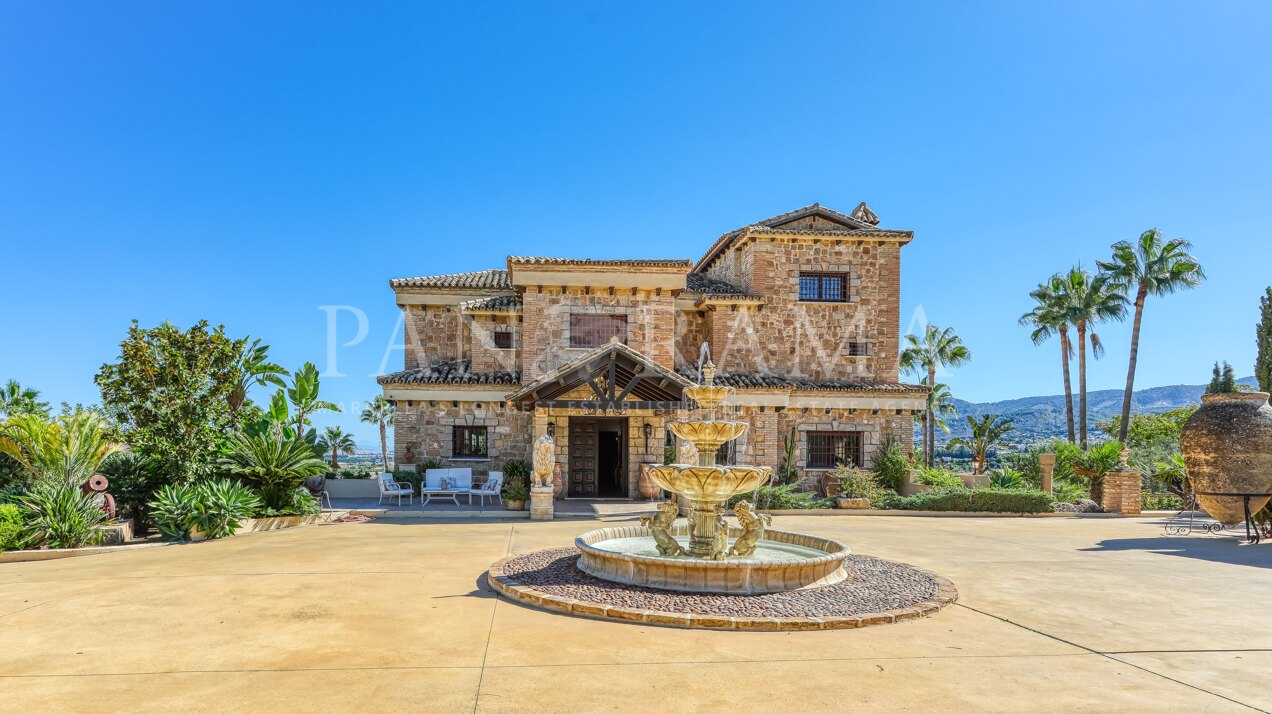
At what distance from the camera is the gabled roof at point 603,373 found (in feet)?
56.9

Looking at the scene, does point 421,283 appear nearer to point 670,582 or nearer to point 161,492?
point 161,492

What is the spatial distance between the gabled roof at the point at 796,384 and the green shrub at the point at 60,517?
50.8 feet

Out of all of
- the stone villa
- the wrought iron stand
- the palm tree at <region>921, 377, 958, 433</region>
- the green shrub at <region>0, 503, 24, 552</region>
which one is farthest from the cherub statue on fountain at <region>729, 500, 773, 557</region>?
the palm tree at <region>921, 377, 958, 433</region>

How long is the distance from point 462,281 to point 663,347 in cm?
775

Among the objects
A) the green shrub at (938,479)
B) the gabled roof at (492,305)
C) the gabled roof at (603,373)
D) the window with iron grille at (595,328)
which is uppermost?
the gabled roof at (492,305)

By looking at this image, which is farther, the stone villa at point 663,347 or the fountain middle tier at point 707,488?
the stone villa at point 663,347

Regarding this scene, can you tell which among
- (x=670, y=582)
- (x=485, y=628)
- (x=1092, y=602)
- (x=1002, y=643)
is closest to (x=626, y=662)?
(x=485, y=628)

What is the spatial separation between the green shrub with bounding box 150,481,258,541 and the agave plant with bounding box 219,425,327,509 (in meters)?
1.00

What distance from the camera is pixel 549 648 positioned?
230 inches

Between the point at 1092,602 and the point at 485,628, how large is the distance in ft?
21.4

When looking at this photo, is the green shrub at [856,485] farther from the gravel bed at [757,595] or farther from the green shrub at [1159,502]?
the gravel bed at [757,595]

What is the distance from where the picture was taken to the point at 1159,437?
117 feet

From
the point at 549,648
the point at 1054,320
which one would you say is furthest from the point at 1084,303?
the point at 549,648

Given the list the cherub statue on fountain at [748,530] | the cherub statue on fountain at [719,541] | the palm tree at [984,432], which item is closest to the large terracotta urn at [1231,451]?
the cherub statue on fountain at [748,530]
